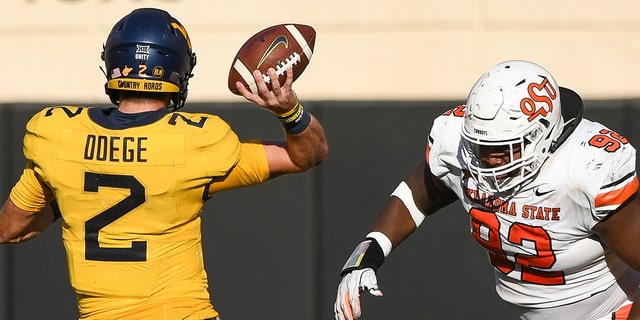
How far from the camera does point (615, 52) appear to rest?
5.55 m

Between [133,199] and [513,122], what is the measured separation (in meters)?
1.12

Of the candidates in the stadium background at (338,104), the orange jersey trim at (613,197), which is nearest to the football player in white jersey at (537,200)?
the orange jersey trim at (613,197)

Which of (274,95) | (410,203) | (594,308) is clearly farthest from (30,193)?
(594,308)

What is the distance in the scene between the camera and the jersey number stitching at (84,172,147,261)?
3.11m

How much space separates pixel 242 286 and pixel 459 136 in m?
1.88

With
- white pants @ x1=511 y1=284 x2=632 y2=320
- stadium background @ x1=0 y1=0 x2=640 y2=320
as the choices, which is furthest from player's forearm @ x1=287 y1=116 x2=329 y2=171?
stadium background @ x1=0 y1=0 x2=640 y2=320

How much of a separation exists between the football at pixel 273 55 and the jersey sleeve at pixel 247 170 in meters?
0.17

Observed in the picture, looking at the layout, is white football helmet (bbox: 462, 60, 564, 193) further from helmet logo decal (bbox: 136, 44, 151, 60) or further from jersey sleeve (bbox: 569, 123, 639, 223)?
helmet logo decal (bbox: 136, 44, 151, 60)

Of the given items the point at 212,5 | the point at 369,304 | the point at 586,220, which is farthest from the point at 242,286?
the point at 586,220

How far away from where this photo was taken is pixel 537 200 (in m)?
3.45

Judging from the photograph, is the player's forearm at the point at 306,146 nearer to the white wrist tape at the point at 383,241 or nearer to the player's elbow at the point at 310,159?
the player's elbow at the point at 310,159

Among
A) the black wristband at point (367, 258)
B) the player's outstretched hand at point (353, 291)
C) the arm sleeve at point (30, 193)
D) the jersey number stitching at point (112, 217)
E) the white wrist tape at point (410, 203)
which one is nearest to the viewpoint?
the jersey number stitching at point (112, 217)

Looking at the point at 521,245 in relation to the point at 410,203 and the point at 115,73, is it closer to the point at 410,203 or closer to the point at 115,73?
the point at 410,203

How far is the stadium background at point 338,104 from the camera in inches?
206
